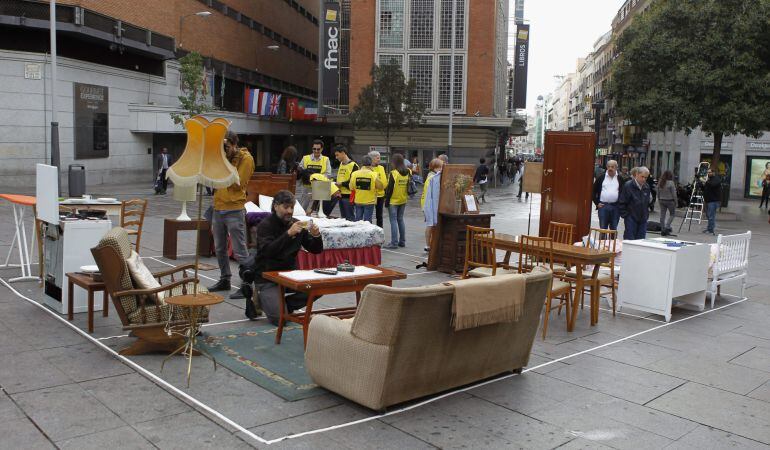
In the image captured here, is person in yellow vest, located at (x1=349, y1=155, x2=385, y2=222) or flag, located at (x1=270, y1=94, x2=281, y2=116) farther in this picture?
flag, located at (x1=270, y1=94, x2=281, y2=116)

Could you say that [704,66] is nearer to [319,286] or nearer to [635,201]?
[635,201]

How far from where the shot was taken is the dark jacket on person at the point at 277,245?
7.39 metres

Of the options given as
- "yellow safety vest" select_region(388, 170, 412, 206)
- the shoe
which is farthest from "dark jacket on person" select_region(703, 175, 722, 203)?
the shoe

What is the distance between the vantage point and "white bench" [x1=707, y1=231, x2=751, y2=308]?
10102mm

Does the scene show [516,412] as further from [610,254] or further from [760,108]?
[760,108]

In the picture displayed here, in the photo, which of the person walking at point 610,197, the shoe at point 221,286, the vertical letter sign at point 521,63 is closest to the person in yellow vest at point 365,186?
the person walking at point 610,197


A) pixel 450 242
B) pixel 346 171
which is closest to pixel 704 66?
pixel 346 171

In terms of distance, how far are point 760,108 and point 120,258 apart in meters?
24.7

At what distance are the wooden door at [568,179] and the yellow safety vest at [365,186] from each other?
3.23m

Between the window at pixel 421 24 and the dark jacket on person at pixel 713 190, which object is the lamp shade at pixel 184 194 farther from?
the window at pixel 421 24

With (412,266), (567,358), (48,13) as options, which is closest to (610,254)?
(567,358)

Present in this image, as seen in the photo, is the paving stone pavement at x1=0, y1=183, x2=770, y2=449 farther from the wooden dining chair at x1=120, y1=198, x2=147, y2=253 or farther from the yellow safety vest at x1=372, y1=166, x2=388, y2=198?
the yellow safety vest at x1=372, y1=166, x2=388, y2=198

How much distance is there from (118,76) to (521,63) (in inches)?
1302

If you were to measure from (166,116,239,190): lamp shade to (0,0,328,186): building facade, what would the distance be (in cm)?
2424
